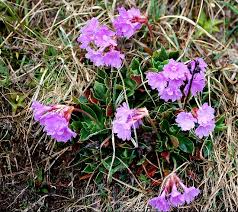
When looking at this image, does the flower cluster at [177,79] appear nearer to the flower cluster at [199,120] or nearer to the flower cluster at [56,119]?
the flower cluster at [199,120]

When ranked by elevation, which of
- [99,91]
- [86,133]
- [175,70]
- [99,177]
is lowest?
[99,177]

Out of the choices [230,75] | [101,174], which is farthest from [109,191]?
[230,75]

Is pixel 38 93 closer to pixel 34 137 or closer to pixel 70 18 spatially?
pixel 34 137

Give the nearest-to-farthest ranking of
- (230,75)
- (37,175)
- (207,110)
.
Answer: (207,110), (37,175), (230,75)

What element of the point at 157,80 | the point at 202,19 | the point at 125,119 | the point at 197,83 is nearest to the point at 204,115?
the point at 197,83

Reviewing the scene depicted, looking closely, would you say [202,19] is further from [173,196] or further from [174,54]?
[173,196]

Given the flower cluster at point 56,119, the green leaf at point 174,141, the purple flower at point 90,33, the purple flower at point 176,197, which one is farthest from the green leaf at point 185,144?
the purple flower at point 90,33

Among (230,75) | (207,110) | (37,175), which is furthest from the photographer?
(230,75)

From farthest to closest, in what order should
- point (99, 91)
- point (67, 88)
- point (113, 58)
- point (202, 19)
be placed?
point (202, 19), point (67, 88), point (99, 91), point (113, 58)
